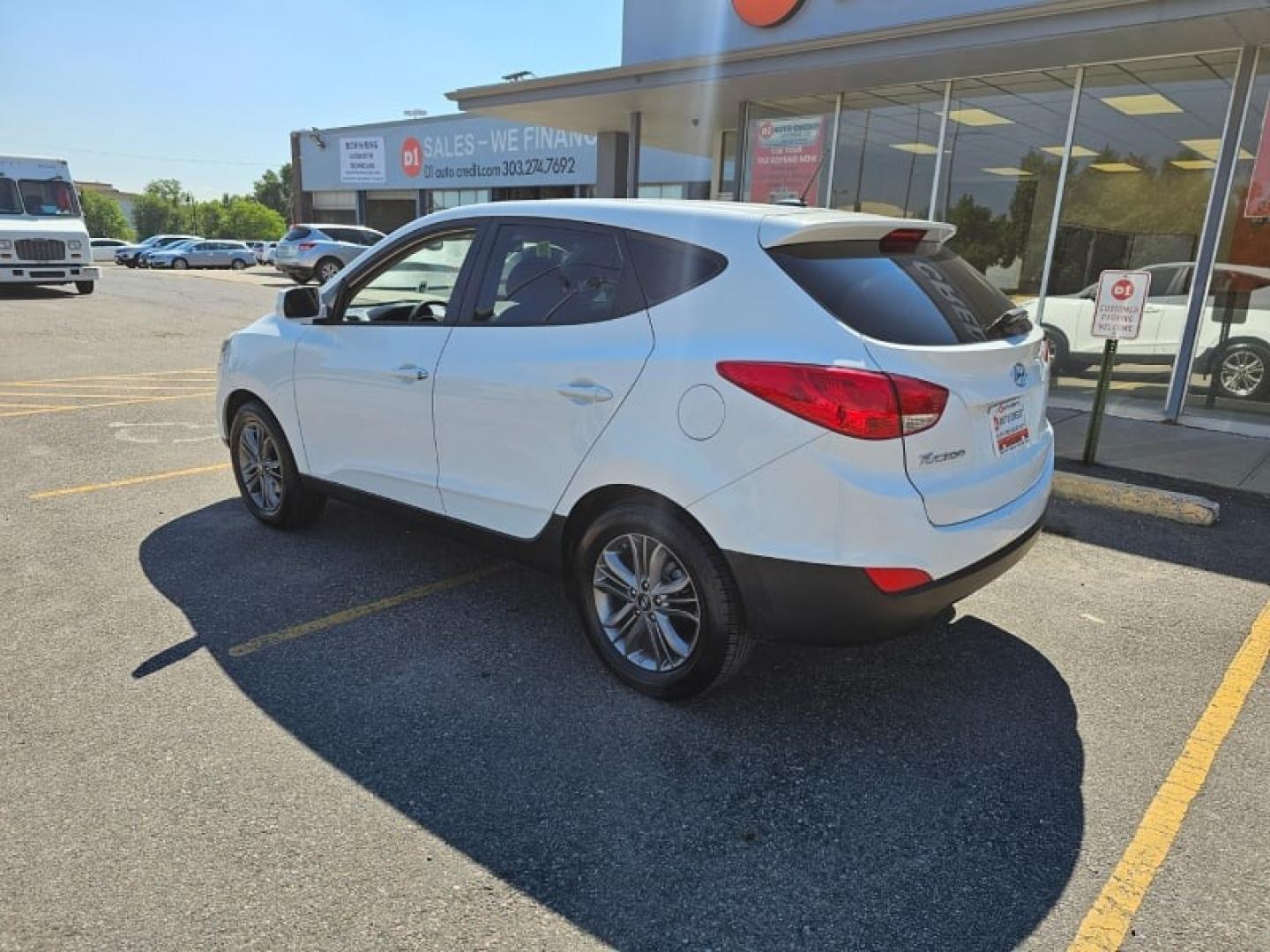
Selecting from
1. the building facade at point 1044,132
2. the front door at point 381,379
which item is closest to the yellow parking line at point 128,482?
the front door at point 381,379

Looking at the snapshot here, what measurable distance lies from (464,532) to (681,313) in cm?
145

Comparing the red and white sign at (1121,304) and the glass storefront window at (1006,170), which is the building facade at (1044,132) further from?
the red and white sign at (1121,304)

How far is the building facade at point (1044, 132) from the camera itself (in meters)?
8.04

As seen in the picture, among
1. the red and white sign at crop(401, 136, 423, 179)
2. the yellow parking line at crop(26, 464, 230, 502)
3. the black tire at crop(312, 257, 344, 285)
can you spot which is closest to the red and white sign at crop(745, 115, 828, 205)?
the yellow parking line at crop(26, 464, 230, 502)

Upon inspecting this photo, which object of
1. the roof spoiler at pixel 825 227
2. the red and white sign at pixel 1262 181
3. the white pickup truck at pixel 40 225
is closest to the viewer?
the roof spoiler at pixel 825 227

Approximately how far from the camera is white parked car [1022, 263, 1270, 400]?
8461 millimetres

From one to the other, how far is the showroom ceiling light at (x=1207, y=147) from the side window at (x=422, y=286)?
25.8 feet

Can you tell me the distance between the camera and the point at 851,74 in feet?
31.0

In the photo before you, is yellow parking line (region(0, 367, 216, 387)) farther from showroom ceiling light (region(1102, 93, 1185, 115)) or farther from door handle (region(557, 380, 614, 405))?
showroom ceiling light (region(1102, 93, 1185, 115))

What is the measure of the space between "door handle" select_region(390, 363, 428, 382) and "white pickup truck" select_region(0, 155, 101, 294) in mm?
18165

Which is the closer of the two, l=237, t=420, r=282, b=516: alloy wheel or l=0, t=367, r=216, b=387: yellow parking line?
l=237, t=420, r=282, b=516: alloy wheel

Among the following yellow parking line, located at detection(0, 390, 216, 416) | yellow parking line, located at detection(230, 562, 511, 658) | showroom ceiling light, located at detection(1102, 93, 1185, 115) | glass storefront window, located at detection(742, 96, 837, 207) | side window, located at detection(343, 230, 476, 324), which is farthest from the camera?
glass storefront window, located at detection(742, 96, 837, 207)

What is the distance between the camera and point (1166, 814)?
8.77ft

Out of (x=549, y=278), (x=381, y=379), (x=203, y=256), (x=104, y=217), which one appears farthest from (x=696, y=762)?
(x=104, y=217)
